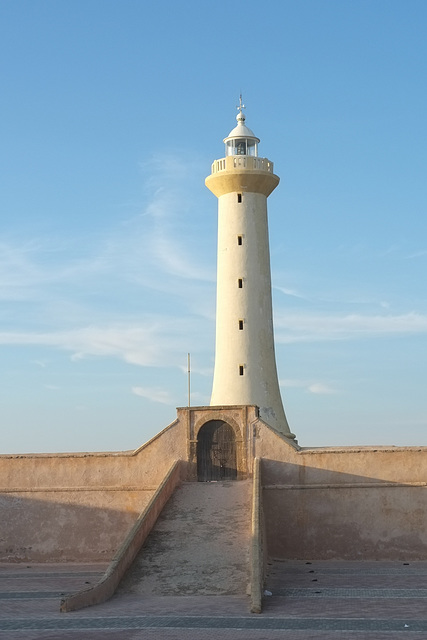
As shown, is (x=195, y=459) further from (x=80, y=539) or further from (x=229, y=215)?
(x=229, y=215)

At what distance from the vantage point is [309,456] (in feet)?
81.4

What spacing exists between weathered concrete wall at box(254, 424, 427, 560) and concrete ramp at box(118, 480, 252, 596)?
47.1 inches

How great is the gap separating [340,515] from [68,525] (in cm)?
733

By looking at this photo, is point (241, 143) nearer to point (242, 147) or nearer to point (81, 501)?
point (242, 147)

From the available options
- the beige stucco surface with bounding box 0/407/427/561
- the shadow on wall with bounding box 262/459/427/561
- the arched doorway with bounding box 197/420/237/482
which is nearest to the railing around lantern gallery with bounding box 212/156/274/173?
the beige stucco surface with bounding box 0/407/427/561

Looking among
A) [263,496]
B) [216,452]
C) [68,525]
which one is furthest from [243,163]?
[68,525]

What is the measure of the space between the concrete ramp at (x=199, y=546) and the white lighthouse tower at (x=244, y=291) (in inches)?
293

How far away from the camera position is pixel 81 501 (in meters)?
25.5

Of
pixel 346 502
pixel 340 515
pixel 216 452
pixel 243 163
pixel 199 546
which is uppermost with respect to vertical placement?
pixel 243 163

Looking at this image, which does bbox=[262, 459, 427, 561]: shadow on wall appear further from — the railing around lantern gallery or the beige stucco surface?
the railing around lantern gallery

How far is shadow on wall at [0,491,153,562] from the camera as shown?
25125 millimetres

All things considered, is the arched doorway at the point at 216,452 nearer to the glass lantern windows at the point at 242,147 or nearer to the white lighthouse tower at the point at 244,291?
the white lighthouse tower at the point at 244,291

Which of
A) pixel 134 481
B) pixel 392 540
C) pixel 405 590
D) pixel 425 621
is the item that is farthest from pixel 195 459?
pixel 425 621

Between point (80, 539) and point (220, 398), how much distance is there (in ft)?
27.2
